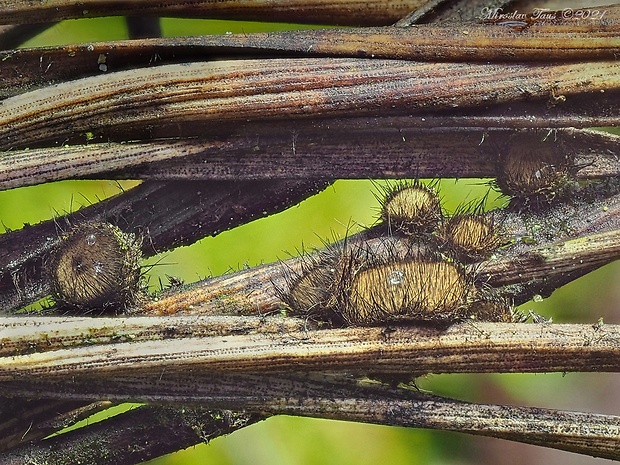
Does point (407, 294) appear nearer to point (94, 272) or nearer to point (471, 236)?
point (471, 236)

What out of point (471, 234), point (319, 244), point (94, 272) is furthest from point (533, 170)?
point (94, 272)

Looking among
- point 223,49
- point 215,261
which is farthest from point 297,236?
point 223,49

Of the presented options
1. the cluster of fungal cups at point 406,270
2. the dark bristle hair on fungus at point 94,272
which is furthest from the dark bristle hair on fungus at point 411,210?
the dark bristle hair on fungus at point 94,272

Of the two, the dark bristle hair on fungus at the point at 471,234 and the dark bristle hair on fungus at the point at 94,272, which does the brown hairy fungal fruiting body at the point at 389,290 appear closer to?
the dark bristle hair on fungus at the point at 471,234

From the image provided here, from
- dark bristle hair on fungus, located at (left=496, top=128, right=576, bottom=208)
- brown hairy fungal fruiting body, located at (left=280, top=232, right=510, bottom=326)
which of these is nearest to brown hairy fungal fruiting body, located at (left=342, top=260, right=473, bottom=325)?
brown hairy fungal fruiting body, located at (left=280, top=232, right=510, bottom=326)

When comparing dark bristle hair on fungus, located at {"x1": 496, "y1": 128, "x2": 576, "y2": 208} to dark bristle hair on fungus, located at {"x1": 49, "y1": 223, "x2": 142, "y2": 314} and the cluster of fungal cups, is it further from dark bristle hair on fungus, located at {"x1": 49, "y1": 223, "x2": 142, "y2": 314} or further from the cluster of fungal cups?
dark bristle hair on fungus, located at {"x1": 49, "y1": 223, "x2": 142, "y2": 314}
